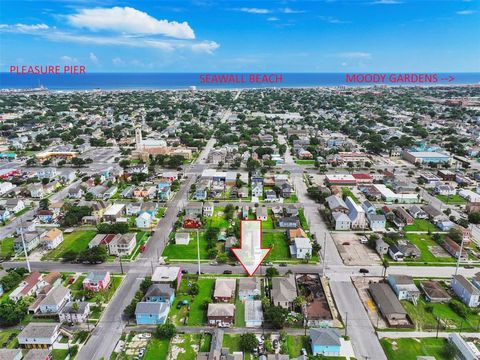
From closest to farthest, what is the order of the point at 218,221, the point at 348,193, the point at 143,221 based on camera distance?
1. the point at 143,221
2. the point at 218,221
3. the point at 348,193

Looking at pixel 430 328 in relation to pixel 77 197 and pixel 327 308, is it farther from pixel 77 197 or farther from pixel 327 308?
pixel 77 197

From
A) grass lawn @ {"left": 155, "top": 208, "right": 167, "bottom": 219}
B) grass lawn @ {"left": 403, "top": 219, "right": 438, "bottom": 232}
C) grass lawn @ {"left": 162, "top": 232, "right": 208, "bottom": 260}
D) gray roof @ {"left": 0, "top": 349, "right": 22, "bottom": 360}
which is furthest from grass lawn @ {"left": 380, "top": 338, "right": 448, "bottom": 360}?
grass lawn @ {"left": 155, "top": 208, "right": 167, "bottom": 219}

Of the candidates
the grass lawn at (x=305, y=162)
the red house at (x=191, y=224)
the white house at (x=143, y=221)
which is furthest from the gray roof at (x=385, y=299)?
the grass lawn at (x=305, y=162)

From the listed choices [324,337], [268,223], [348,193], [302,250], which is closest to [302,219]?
[268,223]

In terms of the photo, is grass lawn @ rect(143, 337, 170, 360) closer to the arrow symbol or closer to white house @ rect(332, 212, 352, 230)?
the arrow symbol

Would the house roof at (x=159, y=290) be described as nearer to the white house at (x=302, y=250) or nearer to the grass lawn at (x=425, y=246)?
the white house at (x=302, y=250)

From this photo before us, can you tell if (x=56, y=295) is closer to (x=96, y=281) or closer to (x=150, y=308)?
(x=96, y=281)
